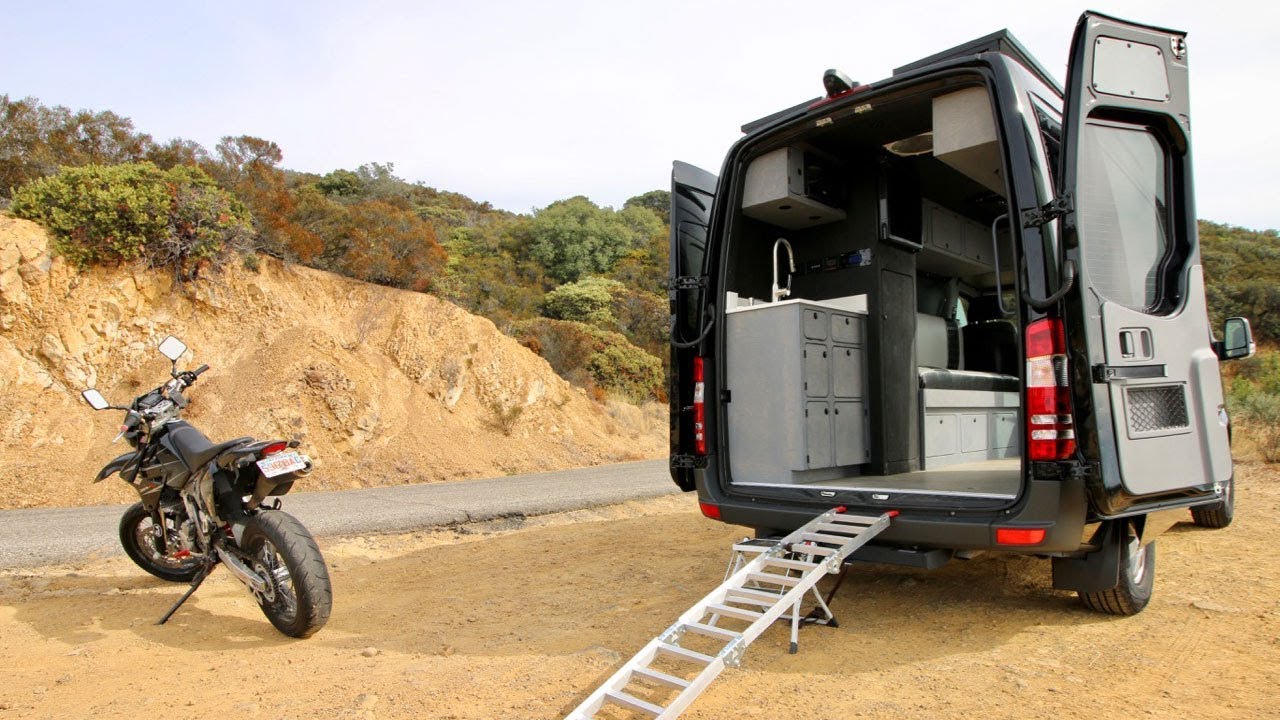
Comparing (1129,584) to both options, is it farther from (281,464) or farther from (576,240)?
(576,240)

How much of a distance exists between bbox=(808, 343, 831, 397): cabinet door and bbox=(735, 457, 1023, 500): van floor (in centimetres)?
55

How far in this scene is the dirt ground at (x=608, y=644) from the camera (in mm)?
2900

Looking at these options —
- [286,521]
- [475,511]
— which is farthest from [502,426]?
[286,521]

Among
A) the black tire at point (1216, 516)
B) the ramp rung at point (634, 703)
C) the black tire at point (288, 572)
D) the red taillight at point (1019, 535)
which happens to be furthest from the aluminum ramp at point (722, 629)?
the black tire at point (1216, 516)

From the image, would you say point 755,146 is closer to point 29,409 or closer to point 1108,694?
point 1108,694

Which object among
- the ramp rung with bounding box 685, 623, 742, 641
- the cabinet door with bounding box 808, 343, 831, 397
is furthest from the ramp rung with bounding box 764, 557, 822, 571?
the cabinet door with bounding box 808, 343, 831, 397

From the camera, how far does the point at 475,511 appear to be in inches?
318

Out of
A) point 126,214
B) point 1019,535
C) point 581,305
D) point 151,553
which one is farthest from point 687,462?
point 581,305

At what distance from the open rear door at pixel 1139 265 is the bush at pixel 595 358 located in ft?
51.4

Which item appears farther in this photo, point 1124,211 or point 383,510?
point 383,510

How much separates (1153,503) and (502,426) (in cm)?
1257

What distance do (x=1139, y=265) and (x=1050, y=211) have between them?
25.3 inches

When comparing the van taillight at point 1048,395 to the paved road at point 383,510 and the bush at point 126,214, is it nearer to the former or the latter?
the paved road at point 383,510

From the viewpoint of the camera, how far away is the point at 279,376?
1310 centimetres
